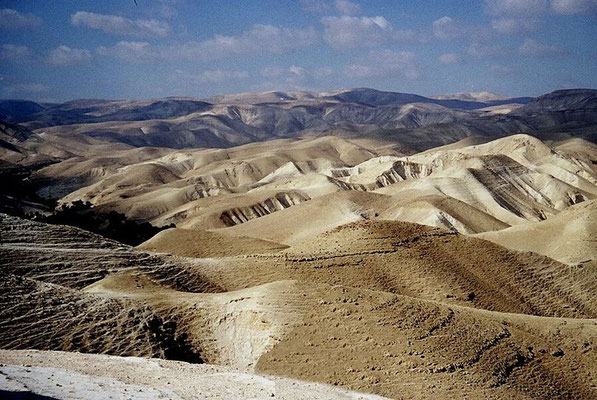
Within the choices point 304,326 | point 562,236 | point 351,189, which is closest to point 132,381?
point 304,326

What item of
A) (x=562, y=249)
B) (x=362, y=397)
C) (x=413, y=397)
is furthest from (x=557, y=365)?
(x=562, y=249)

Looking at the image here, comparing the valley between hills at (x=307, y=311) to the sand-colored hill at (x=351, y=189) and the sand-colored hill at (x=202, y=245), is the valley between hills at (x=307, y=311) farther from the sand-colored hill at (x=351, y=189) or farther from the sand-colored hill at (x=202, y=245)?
the sand-colored hill at (x=351, y=189)

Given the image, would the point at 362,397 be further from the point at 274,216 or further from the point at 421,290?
the point at 274,216

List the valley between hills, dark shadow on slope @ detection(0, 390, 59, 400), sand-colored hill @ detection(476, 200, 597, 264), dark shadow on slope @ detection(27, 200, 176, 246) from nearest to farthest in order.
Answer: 1. dark shadow on slope @ detection(0, 390, 59, 400)
2. the valley between hills
3. sand-colored hill @ detection(476, 200, 597, 264)
4. dark shadow on slope @ detection(27, 200, 176, 246)

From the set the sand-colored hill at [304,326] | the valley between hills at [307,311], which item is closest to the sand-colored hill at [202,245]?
the valley between hills at [307,311]

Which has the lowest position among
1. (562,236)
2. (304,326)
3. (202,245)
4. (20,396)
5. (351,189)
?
(562,236)

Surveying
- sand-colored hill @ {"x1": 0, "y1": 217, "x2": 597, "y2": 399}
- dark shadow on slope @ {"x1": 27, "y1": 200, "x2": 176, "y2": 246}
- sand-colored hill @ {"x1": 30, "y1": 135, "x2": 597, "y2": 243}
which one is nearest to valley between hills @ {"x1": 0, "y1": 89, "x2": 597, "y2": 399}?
sand-colored hill @ {"x1": 0, "y1": 217, "x2": 597, "y2": 399}

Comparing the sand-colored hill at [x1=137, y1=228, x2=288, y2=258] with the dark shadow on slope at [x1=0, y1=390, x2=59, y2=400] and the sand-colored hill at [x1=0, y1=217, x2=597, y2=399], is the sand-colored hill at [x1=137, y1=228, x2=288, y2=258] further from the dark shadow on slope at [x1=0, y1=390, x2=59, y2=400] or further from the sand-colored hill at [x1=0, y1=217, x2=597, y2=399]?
the dark shadow on slope at [x1=0, y1=390, x2=59, y2=400]

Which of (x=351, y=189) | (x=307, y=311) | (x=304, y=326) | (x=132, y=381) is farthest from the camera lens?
(x=351, y=189)

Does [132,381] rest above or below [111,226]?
above

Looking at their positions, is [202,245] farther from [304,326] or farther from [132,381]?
[132,381]

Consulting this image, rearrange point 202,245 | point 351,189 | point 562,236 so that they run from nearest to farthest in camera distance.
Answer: point 202,245 → point 562,236 → point 351,189
